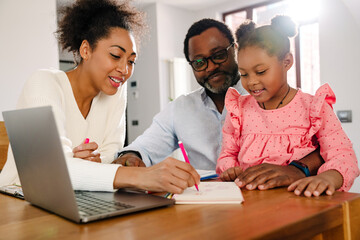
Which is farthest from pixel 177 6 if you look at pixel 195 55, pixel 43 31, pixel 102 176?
pixel 102 176

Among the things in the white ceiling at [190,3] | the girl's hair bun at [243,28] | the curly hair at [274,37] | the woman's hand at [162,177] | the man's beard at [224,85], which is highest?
the white ceiling at [190,3]

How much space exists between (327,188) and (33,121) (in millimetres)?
657

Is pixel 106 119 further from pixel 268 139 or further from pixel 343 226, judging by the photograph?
pixel 343 226

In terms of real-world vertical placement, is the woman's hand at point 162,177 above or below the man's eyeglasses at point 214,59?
below

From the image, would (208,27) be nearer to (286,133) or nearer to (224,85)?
(224,85)

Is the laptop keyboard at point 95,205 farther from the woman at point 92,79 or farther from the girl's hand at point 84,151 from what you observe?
the woman at point 92,79

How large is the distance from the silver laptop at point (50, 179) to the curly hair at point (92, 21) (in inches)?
31.0

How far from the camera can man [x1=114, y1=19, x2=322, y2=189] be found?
163 centimetres

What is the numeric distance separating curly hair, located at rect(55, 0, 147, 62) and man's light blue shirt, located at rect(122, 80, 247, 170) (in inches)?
17.1

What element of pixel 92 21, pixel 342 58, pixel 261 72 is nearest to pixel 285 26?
pixel 261 72

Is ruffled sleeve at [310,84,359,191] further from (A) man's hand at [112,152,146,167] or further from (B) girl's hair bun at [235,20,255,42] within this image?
(A) man's hand at [112,152,146,167]

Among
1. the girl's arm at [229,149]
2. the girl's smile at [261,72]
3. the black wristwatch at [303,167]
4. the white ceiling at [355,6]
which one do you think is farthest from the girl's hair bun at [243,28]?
the white ceiling at [355,6]

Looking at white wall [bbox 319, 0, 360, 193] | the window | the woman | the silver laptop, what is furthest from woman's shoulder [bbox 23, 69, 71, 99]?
the window

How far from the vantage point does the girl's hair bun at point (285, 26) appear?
1.28 m
